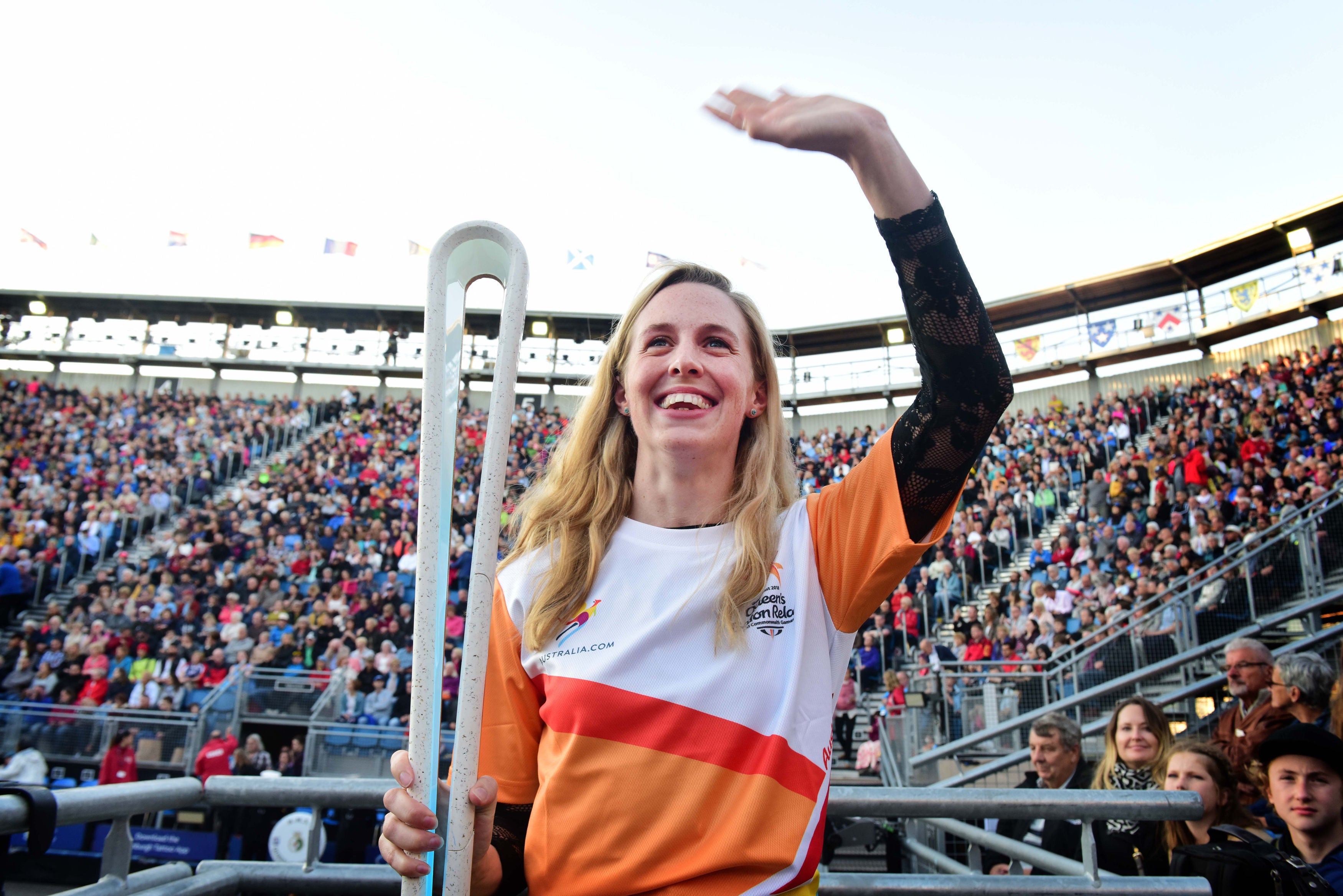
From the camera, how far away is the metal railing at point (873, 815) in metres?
2.32

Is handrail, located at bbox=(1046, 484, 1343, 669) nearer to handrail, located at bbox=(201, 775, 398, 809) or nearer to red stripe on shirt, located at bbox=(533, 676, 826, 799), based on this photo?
handrail, located at bbox=(201, 775, 398, 809)

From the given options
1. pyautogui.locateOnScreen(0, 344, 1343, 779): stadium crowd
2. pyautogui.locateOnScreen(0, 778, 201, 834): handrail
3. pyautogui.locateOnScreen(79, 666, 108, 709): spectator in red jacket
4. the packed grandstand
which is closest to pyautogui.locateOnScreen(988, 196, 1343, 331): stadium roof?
the packed grandstand

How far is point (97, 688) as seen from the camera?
457 inches

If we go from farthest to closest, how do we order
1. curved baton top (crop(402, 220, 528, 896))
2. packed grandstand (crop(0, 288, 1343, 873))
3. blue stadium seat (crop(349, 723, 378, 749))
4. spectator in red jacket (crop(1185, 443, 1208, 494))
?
spectator in red jacket (crop(1185, 443, 1208, 494)), blue stadium seat (crop(349, 723, 378, 749)), packed grandstand (crop(0, 288, 1343, 873)), curved baton top (crop(402, 220, 528, 896))

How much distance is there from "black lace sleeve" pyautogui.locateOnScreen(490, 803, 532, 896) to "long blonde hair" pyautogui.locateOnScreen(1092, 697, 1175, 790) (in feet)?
11.2

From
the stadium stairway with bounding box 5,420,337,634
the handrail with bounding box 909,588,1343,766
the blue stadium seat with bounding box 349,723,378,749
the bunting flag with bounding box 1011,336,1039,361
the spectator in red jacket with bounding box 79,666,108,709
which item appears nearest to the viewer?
the handrail with bounding box 909,588,1343,766

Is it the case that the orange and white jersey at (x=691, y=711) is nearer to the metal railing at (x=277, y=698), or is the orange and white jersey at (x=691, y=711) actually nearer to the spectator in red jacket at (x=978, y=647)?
the spectator in red jacket at (x=978, y=647)

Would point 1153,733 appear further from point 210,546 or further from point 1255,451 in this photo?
point 210,546

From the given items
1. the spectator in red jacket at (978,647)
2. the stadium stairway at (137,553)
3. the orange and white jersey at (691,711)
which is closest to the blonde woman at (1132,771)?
the orange and white jersey at (691,711)

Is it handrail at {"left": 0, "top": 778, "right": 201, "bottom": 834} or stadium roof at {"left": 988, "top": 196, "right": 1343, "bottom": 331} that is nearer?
handrail at {"left": 0, "top": 778, "right": 201, "bottom": 834}

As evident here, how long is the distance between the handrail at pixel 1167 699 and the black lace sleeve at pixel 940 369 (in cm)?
716

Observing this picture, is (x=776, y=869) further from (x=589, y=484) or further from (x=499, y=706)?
(x=589, y=484)

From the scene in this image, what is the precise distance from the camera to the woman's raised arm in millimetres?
1312

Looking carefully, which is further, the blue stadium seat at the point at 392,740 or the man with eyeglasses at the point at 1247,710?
the blue stadium seat at the point at 392,740
